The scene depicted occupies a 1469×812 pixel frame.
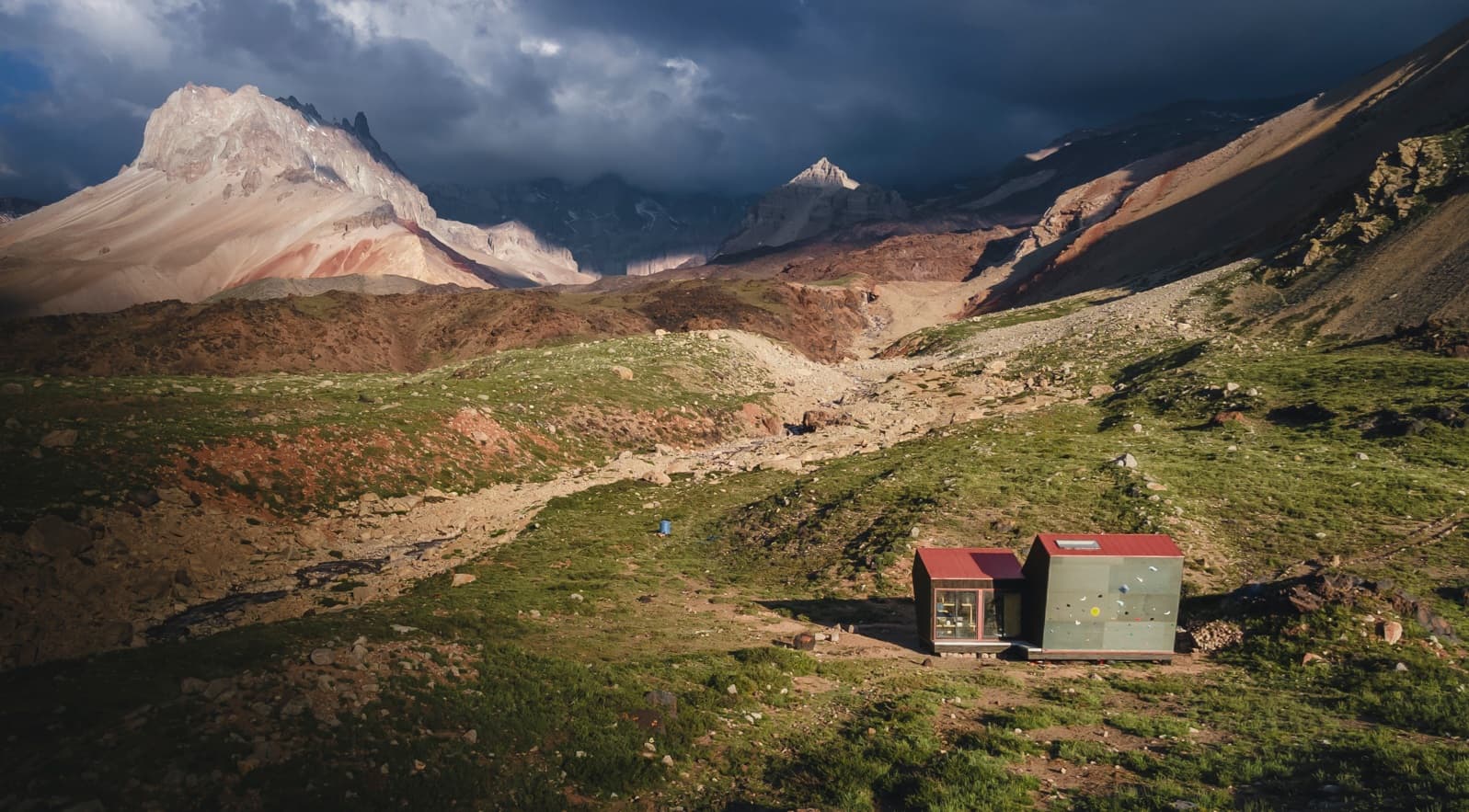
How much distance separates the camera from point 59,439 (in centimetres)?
3023

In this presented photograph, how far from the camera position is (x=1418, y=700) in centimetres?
1659

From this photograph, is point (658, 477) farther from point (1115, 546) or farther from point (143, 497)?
point (1115, 546)

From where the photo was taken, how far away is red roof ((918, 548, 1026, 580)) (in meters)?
21.6

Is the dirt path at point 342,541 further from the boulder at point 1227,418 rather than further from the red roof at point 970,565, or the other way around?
the red roof at point 970,565

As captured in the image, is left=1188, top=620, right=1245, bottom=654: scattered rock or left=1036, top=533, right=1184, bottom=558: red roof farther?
left=1188, top=620, right=1245, bottom=654: scattered rock

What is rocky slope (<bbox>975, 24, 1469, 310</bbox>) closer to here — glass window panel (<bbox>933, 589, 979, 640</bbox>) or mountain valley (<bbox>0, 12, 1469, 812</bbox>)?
mountain valley (<bbox>0, 12, 1469, 812</bbox>)

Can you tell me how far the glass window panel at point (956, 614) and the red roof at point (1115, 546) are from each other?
8.23 ft

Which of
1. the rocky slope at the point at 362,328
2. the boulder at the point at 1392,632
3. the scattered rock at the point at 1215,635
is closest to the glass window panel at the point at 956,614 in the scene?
the scattered rock at the point at 1215,635

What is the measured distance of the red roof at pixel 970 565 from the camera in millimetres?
21562

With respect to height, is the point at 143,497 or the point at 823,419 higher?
the point at 823,419

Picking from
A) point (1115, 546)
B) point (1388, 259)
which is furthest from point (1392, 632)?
point (1388, 259)

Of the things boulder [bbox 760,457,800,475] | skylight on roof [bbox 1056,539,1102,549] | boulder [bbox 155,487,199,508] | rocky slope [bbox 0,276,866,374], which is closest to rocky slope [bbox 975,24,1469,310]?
rocky slope [bbox 0,276,866,374]

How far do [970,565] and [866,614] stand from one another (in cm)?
544

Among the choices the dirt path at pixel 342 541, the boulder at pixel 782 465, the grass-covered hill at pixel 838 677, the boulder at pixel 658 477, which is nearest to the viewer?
the grass-covered hill at pixel 838 677
